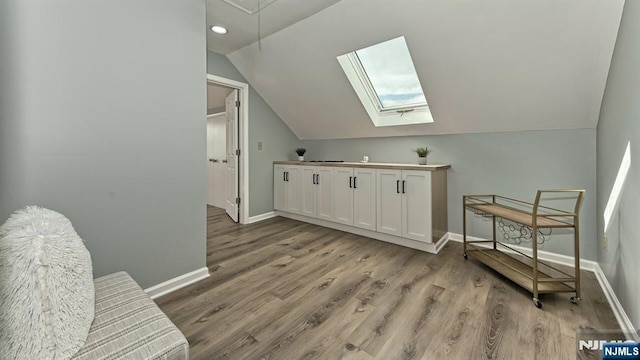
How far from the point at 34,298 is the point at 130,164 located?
115 centimetres

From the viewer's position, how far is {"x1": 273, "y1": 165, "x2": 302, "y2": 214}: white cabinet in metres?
4.05

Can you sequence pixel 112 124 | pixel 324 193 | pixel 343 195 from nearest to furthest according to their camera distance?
pixel 112 124 < pixel 343 195 < pixel 324 193

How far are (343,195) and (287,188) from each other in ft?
3.42

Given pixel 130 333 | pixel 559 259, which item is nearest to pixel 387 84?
pixel 559 259

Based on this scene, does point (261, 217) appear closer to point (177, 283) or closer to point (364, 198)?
point (364, 198)

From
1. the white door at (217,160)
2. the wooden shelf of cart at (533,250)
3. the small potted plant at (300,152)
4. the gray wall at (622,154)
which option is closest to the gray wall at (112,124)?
the small potted plant at (300,152)

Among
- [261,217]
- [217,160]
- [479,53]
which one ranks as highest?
[479,53]

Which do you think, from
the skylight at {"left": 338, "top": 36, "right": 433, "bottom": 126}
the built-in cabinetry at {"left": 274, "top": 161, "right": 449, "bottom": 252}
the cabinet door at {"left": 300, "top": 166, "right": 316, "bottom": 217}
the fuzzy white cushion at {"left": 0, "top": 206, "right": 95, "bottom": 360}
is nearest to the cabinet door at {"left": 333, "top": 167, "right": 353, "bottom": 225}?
the built-in cabinetry at {"left": 274, "top": 161, "right": 449, "bottom": 252}

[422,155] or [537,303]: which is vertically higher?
[422,155]

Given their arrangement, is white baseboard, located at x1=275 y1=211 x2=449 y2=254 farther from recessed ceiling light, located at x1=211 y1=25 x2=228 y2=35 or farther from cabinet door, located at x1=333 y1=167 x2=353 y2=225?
recessed ceiling light, located at x1=211 y1=25 x2=228 y2=35

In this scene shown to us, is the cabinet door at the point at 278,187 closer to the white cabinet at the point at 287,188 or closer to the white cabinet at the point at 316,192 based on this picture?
the white cabinet at the point at 287,188

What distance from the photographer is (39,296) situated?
2.88ft

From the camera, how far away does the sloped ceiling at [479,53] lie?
189 centimetres

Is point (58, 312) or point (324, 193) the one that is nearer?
point (58, 312)
